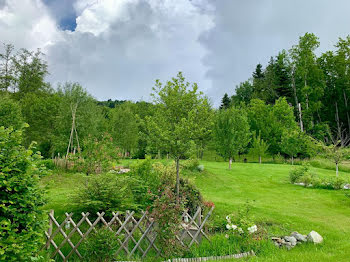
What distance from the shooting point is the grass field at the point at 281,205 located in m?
6.91

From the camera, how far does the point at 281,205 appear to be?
11.8 metres

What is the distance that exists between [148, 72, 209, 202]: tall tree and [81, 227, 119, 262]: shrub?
16.3 ft

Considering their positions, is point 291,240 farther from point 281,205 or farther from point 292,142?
point 292,142

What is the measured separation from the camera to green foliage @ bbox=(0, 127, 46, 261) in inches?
145

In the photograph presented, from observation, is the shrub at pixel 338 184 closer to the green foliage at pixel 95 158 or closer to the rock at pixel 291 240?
the rock at pixel 291 240

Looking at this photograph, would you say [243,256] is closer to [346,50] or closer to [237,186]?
[237,186]

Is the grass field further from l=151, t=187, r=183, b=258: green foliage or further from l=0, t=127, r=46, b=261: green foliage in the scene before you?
l=151, t=187, r=183, b=258: green foliage

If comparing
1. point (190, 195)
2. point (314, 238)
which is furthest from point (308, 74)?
point (314, 238)

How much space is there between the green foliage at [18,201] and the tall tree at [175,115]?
245 inches

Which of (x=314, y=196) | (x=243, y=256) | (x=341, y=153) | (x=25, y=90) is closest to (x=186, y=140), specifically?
(x=243, y=256)

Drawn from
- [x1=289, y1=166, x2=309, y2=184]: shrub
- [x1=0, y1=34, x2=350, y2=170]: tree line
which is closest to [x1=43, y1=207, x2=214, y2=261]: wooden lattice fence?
[x1=0, y1=34, x2=350, y2=170]: tree line

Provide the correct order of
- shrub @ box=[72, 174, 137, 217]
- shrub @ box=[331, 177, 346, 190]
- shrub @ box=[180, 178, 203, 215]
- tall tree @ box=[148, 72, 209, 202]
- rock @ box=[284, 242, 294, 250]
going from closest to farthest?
1. rock @ box=[284, 242, 294, 250]
2. shrub @ box=[72, 174, 137, 217]
3. shrub @ box=[180, 178, 203, 215]
4. tall tree @ box=[148, 72, 209, 202]
5. shrub @ box=[331, 177, 346, 190]

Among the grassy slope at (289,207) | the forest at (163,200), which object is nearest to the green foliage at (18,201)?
the forest at (163,200)

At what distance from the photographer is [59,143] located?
26.8m
